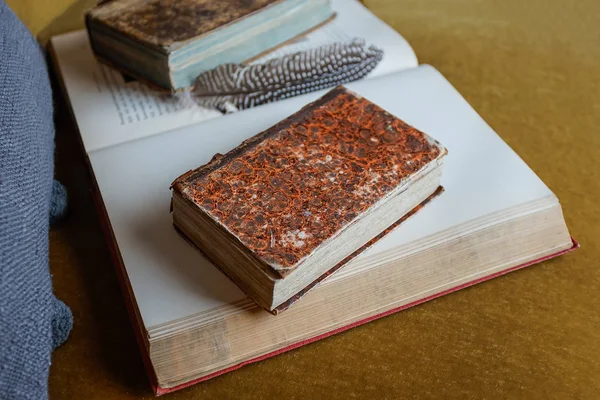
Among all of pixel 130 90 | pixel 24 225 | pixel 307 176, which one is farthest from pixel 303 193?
pixel 130 90

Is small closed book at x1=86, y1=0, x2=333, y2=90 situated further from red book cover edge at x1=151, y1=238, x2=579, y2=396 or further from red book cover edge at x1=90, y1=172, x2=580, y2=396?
red book cover edge at x1=151, y1=238, x2=579, y2=396

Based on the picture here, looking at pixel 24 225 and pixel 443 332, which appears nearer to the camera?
pixel 24 225

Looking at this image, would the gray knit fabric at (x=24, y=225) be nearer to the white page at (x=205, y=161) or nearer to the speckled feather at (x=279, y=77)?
the white page at (x=205, y=161)

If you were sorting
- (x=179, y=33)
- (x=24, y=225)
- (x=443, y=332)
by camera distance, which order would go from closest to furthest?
(x=24, y=225) < (x=443, y=332) < (x=179, y=33)

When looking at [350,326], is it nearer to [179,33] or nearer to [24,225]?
[24,225]

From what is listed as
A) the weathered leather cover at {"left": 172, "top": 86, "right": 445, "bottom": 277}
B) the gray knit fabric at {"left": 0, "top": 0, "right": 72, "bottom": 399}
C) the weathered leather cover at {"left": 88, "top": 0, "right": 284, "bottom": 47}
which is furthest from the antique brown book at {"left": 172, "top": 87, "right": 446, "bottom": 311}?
the weathered leather cover at {"left": 88, "top": 0, "right": 284, "bottom": 47}

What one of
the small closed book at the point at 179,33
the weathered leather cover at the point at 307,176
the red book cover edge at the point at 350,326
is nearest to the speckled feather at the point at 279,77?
the small closed book at the point at 179,33

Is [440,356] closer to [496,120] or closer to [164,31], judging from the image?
[496,120]
